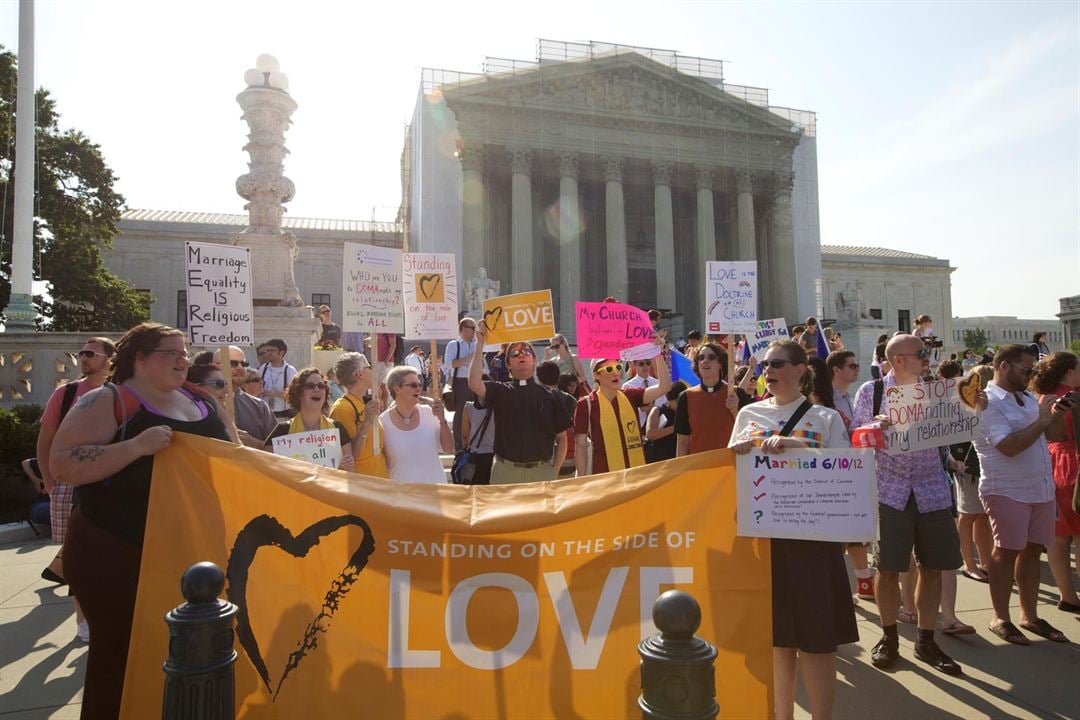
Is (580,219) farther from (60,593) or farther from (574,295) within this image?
(60,593)

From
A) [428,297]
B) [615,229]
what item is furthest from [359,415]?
[615,229]

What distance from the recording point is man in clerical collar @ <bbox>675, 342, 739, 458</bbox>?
5.77 metres

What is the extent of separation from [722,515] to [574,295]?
118ft

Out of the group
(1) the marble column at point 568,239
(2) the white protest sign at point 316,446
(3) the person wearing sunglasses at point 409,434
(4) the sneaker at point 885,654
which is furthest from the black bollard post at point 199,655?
(1) the marble column at point 568,239

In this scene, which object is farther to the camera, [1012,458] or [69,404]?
[1012,458]

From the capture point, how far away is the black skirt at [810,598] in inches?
141

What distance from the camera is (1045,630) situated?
5.41 meters

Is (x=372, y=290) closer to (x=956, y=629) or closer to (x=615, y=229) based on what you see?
(x=956, y=629)

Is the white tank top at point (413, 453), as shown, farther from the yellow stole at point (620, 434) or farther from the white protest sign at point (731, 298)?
the white protest sign at point (731, 298)

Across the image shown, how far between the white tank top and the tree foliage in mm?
29054

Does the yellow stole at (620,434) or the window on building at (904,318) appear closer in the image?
the yellow stole at (620,434)

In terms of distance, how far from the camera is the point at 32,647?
5.30 metres

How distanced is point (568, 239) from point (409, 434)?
35.2 m

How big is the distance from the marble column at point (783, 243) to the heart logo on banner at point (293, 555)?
1751 inches
